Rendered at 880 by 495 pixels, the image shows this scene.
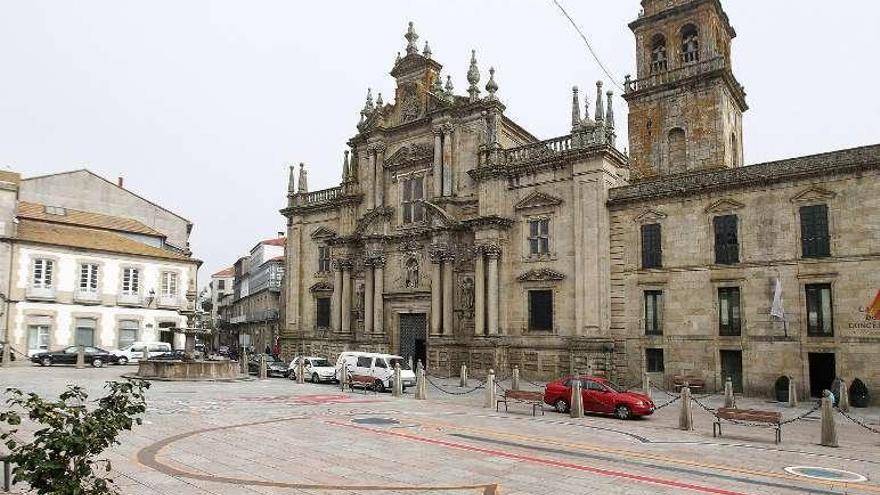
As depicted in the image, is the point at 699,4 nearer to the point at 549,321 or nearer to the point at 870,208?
the point at 870,208

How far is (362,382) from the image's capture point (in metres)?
27.8

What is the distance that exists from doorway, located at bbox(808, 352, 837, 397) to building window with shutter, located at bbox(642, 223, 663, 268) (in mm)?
7239

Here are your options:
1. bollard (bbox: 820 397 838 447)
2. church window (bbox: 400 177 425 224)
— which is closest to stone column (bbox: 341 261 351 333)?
church window (bbox: 400 177 425 224)

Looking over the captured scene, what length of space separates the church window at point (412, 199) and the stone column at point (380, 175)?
1.58 meters

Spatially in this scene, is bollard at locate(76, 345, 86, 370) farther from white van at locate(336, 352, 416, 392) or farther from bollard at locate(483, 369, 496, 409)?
bollard at locate(483, 369, 496, 409)

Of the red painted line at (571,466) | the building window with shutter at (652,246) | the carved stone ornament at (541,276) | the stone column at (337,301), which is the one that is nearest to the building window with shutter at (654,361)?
the building window with shutter at (652,246)

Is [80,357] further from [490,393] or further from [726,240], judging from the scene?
[726,240]

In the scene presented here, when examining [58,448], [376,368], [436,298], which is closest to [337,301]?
[436,298]

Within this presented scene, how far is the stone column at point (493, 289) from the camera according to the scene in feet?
109

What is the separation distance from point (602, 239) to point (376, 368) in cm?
1241

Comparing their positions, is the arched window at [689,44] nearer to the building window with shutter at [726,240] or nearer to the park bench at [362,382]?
the building window with shutter at [726,240]

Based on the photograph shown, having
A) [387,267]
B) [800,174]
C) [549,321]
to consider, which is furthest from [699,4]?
[387,267]

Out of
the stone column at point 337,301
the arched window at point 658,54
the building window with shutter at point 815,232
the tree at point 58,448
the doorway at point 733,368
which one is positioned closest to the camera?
the tree at point 58,448

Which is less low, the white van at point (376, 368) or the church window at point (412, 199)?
the church window at point (412, 199)
